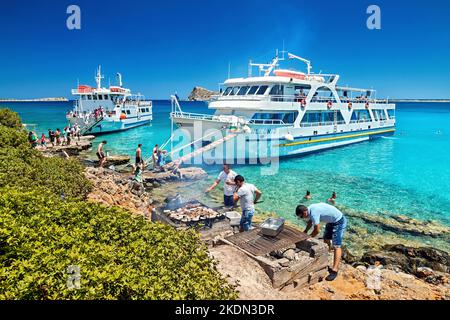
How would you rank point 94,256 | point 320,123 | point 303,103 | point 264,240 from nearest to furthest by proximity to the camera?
point 94,256 → point 264,240 → point 303,103 → point 320,123

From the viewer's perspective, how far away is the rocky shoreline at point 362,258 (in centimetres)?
598

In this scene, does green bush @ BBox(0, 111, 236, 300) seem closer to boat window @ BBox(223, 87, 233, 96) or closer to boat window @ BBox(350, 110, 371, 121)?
boat window @ BBox(223, 87, 233, 96)

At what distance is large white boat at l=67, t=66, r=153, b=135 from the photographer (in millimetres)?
36875

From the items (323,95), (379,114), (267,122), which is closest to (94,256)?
(267,122)

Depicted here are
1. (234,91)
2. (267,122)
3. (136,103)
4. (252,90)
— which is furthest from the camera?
(136,103)

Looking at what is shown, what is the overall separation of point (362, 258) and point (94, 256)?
763cm

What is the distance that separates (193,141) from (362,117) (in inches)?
863

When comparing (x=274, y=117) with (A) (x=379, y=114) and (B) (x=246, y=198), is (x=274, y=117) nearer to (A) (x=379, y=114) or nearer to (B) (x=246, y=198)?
(B) (x=246, y=198)

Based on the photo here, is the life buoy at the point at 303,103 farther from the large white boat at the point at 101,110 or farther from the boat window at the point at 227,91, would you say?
the large white boat at the point at 101,110

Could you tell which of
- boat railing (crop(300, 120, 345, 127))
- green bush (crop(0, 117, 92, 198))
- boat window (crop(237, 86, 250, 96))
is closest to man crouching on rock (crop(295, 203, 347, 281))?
green bush (crop(0, 117, 92, 198))

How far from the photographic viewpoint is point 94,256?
163 inches

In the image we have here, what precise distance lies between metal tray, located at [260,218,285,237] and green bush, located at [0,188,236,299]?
172 centimetres

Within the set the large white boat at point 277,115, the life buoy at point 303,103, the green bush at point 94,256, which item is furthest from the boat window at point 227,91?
the green bush at point 94,256

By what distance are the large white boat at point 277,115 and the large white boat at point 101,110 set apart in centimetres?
1806
